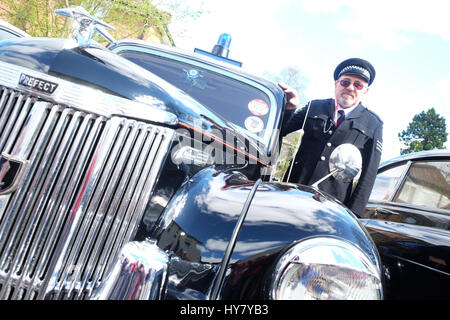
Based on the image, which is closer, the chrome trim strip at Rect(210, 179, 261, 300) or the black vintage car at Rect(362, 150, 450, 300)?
the chrome trim strip at Rect(210, 179, 261, 300)

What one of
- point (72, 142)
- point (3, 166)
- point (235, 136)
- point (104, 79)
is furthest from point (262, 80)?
point (3, 166)

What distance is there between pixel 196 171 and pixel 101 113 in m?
0.56

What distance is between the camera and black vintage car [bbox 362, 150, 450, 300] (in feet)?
4.10

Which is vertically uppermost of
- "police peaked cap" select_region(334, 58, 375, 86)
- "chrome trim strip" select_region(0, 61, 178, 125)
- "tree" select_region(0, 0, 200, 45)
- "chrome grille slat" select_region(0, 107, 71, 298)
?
"tree" select_region(0, 0, 200, 45)

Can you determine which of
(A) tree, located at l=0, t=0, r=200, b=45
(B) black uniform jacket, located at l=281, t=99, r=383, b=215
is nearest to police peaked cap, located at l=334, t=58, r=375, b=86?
(B) black uniform jacket, located at l=281, t=99, r=383, b=215

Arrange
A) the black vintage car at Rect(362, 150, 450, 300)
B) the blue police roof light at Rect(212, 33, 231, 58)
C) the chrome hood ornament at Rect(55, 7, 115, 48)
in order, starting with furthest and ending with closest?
the blue police roof light at Rect(212, 33, 231, 58), the chrome hood ornament at Rect(55, 7, 115, 48), the black vintage car at Rect(362, 150, 450, 300)

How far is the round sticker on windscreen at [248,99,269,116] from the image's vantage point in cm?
264

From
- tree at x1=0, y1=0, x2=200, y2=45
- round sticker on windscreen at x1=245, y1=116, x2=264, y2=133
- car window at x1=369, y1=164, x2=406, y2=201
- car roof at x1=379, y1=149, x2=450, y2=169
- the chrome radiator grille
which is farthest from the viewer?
tree at x1=0, y1=0, x2=200, y2=45

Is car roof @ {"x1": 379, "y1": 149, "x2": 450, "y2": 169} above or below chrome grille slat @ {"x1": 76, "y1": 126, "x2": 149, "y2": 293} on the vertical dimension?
above

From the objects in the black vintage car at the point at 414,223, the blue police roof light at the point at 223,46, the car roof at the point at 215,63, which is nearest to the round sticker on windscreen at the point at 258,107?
the car roof at the point at 215,63

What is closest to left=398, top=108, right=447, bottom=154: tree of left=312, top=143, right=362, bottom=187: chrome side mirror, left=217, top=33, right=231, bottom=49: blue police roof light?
left=217, top=33, right=231, bottom=49: blue police roof light

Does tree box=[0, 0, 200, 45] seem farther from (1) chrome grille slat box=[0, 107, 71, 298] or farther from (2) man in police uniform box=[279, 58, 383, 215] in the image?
(1) chrome grille slat box=[0, 107, 71, 298]

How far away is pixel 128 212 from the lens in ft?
4.08

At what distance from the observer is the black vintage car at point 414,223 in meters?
1.25
